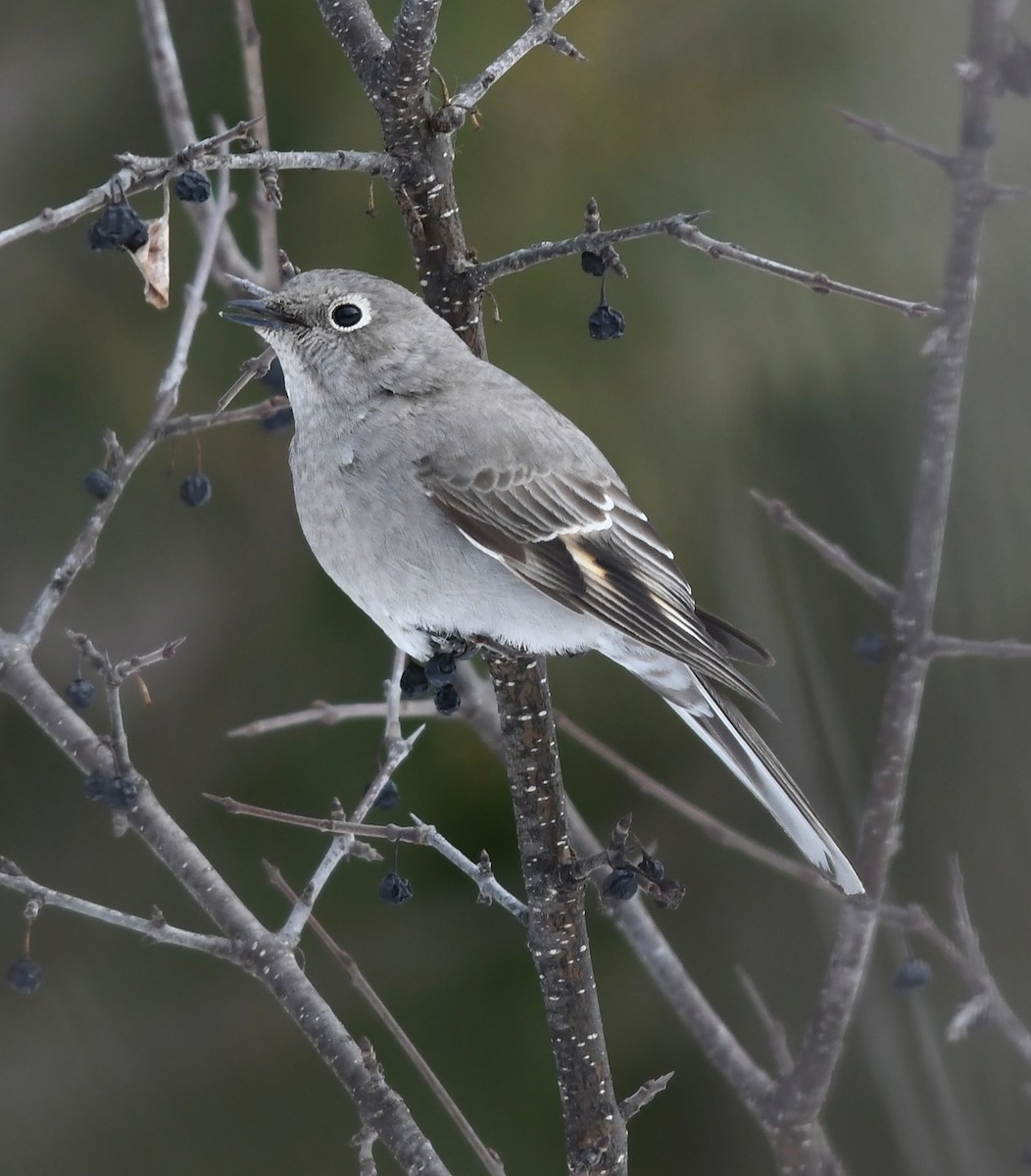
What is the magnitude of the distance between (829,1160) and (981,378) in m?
1.16

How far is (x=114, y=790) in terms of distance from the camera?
1.26m

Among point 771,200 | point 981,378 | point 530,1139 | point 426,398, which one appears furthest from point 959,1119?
point 771,200

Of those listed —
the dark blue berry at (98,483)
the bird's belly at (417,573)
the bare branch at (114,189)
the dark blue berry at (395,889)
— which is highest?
the dark blue berry at (98,483)

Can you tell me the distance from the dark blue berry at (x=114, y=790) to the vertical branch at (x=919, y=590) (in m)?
0.78

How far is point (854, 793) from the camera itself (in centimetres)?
225

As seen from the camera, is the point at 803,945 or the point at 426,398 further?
the point at 803,945

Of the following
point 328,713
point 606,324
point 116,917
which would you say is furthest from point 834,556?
point 116,917

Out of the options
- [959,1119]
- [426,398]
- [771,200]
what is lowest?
[959,1119]

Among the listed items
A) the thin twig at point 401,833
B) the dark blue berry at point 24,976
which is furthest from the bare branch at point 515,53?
the dark blue berry at point 24,976

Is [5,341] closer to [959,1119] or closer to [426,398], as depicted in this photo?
[426,398]

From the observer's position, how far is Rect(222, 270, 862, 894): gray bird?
1.32m

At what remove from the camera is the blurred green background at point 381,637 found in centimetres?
233

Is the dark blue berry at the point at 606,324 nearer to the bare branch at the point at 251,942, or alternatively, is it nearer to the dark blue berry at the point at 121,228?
the dark blue berry at the point at 121,228

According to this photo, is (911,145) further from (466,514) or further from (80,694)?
(80,694)
